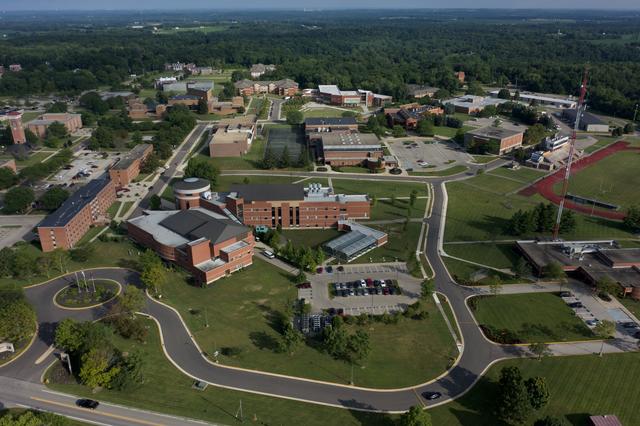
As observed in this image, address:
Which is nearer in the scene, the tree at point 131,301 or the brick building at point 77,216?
the tree at point 131,301

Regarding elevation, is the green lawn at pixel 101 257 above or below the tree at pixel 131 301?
below

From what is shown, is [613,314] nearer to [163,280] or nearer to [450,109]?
[163,280]

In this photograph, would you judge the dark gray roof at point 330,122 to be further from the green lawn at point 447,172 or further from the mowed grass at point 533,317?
the mowed grass at point 533,317

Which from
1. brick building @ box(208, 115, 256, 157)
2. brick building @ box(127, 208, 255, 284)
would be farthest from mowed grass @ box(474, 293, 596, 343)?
brick building @ box(208, 115, 256, 157)

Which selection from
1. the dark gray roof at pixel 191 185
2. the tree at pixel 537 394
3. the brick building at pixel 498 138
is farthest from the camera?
the brick building at pixel 498 138

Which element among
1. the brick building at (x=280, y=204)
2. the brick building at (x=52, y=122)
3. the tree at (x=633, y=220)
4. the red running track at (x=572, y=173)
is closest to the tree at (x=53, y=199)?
the brick building at (x=280, y=204)

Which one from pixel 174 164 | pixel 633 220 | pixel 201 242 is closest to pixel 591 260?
pixel 633 220

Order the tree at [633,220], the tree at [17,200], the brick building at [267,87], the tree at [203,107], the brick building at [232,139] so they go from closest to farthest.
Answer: the tree at [633,220]
the tree at [17,200]
the brick building at [232,139]
the tree at [203,107]
the brick building at [267,87]

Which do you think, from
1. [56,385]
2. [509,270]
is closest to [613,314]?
[509,270]
